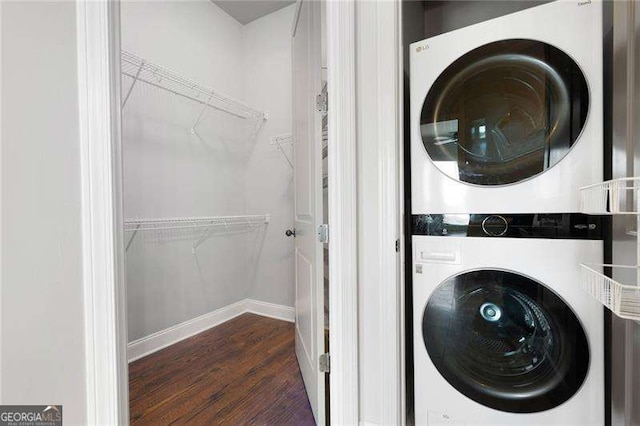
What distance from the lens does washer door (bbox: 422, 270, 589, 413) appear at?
1004 mm

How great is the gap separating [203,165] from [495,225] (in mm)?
2203

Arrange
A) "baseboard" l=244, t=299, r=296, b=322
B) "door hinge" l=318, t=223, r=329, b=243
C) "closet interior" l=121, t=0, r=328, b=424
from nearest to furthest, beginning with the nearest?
"door hinge" l=318, t=223, r=329, b=243, "closet interior" l=121, t=0, r=328, b=424, "baseboard" l=244, t=299, r=296, b=322

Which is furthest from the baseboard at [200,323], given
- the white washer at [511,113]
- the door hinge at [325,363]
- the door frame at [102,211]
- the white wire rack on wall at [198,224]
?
the white washer at [511,113]

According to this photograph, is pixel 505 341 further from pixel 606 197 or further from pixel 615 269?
pixel 606 197

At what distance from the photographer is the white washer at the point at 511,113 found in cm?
99

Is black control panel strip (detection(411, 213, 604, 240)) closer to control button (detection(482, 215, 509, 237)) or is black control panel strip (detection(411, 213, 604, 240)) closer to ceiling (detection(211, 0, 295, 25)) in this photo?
control button (detection(482, 215, 509, 237))

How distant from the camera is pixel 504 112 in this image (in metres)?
1.09

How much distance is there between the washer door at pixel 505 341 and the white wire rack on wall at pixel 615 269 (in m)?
0.20

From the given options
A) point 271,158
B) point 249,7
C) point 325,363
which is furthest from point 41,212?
point 249,7

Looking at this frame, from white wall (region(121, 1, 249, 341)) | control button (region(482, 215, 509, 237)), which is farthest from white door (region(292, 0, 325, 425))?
white wall (region(121, 1, 249, 341))

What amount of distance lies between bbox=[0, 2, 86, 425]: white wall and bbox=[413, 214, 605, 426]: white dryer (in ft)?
3.89

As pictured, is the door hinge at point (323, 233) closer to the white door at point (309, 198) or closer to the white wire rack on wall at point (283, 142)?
the white door at point (309, 198)

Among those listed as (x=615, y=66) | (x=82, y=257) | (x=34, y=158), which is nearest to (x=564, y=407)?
(x=615, y=66)

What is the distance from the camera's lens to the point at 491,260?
1.10m
